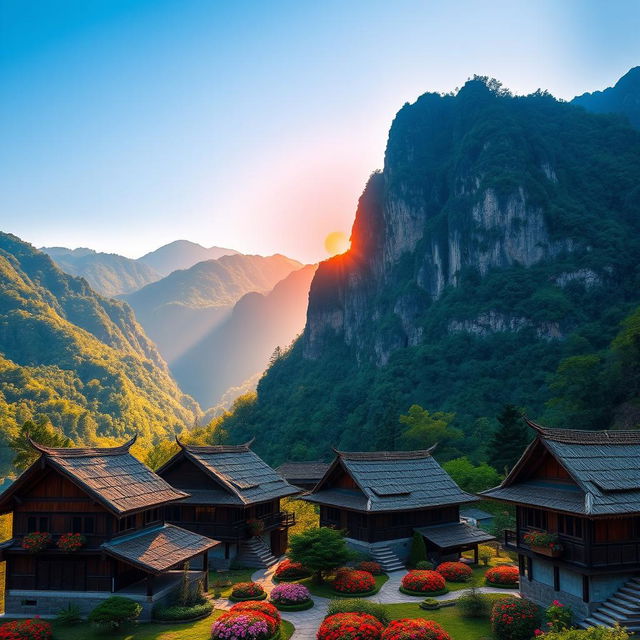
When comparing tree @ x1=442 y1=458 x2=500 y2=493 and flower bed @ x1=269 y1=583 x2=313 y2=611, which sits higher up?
tree @ x1=442 y1=458 x2=500 y2=493

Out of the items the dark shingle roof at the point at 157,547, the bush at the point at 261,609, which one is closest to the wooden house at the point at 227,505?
the dark shingle roof at the point at 157,547

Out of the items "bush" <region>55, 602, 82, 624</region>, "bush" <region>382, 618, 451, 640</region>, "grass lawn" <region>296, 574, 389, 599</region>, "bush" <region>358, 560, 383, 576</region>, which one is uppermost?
"bush" <region>382, 618, 451, 640</region>

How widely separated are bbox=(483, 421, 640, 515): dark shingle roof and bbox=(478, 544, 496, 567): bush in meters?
13.0

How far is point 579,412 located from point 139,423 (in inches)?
5601

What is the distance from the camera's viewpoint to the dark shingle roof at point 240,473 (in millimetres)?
44031

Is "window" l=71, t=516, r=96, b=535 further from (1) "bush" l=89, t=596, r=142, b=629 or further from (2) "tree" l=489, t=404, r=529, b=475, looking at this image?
(2) "tree" l=489, t=404, r=529, b=475

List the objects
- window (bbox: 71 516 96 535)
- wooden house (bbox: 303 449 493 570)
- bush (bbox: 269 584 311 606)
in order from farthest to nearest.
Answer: wooden house (bbox: 303 449 493 570) → bush (bbox: 269 584 311 606) → window (bbox: 71 516 96 535)

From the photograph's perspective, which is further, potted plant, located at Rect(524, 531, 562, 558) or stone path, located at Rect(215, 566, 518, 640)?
stone path, located at Rect(215, 566, 518, 640)

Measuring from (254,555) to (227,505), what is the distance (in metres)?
4.41

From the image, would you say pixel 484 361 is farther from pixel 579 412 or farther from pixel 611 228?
pixel 579 412

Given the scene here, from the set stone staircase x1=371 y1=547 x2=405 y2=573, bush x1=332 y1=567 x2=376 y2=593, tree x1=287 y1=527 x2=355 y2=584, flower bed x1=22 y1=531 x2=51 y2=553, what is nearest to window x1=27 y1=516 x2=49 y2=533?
flower bed x1=22 y1=531 x2=51 y2=553

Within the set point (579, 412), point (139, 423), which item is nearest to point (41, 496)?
point (579, 412)

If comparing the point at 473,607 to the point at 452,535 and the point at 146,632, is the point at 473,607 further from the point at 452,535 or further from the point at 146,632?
the point at 146,632

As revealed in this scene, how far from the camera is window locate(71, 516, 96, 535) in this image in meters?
31.0
